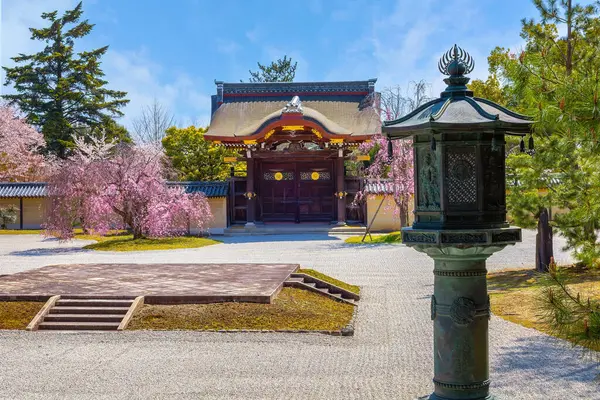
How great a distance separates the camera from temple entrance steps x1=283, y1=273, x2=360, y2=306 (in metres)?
11.0

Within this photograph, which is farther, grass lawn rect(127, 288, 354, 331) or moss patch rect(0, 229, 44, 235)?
moss patch rect(0, 229, 44, 235)

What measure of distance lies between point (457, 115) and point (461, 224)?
82cm

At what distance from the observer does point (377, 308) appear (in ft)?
34.1

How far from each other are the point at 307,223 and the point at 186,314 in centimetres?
1968

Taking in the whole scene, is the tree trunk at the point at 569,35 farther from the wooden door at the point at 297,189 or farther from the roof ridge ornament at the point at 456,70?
the wooden door at the point at 297,189

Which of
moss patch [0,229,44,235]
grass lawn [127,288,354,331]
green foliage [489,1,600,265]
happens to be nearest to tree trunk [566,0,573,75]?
green foliage [489,1,600,265]

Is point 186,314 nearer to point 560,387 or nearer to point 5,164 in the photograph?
point 560,387

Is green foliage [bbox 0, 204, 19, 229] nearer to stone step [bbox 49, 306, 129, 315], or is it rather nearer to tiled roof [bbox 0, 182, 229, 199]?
tiled roof [bbox 0, 182, 229, 199]

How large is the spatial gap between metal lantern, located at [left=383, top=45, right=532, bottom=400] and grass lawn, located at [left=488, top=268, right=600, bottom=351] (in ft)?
11.7

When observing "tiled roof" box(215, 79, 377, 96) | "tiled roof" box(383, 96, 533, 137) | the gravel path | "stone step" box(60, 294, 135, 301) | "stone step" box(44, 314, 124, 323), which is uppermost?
"tiled roof" box(215, 79, 377, 96)

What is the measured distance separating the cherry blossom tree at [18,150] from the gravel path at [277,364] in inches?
1083

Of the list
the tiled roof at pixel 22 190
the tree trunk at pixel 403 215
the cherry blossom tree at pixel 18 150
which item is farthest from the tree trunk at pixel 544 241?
the cherry blossom tree at pixel 18 150

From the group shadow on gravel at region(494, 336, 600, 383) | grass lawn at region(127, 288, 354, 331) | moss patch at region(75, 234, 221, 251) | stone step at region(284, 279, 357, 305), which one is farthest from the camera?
moss patch at region(75, 234, 221, 251)

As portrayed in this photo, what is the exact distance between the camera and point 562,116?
16.8 feet
